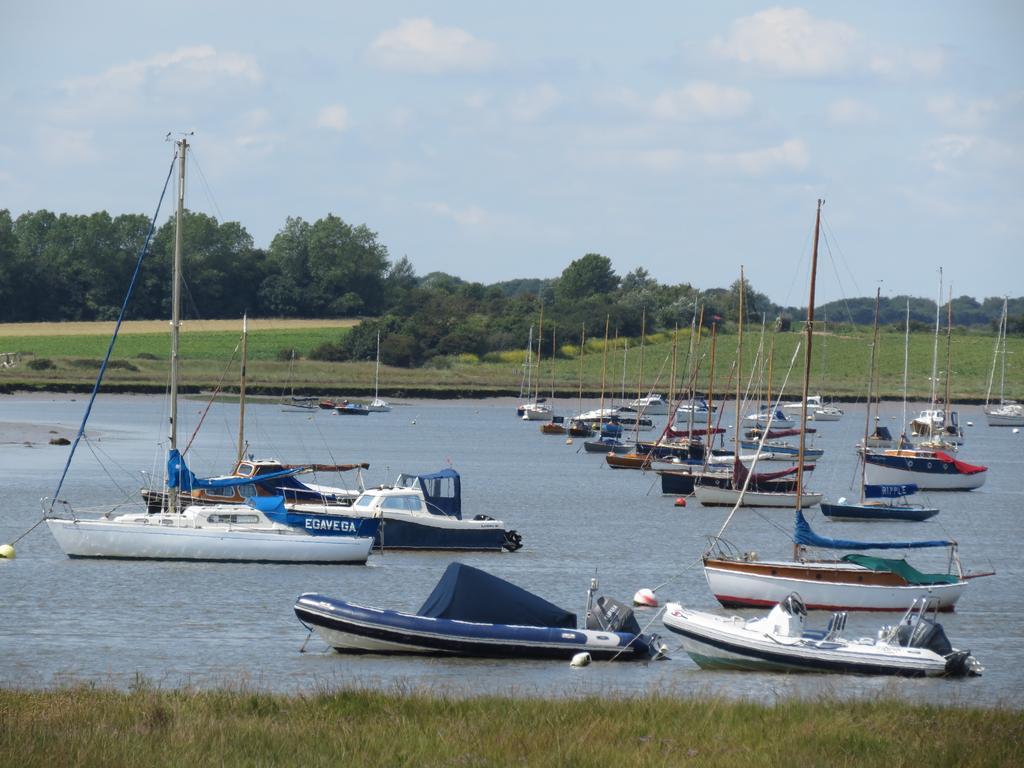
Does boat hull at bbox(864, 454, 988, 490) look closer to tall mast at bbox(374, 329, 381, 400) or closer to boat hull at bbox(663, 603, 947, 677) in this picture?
boat hull at bbox(663, 603, 947, 677)

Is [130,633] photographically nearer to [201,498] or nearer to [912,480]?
[201,498]

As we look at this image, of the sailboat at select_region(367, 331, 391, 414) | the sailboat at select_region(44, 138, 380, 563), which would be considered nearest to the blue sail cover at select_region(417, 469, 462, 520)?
the sailboat at select_region(44, 138, 380, 563)

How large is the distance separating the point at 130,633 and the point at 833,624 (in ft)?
44.4

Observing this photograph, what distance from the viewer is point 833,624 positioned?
25.4 meters

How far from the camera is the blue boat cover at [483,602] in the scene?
26.6 m

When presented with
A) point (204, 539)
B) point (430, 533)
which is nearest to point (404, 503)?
point (430, 533)

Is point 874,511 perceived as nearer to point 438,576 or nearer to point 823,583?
point 438,576

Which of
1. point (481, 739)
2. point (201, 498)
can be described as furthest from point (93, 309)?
point (481, 739)

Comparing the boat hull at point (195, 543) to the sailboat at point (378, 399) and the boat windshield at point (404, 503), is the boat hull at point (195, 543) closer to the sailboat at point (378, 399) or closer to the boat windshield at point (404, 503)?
the boat windshield at point (404, 503)

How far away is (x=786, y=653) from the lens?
25.3 metres

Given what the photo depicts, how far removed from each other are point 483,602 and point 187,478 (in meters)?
16.3

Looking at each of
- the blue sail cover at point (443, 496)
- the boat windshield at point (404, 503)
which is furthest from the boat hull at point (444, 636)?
the blue sail cover at point (443, 496)

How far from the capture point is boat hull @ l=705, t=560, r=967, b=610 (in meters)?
32.1

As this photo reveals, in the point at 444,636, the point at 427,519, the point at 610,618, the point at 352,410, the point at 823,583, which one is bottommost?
the point at 352,410
